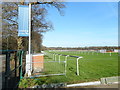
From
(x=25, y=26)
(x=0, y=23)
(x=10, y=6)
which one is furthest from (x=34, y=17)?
(x=25, y=26)

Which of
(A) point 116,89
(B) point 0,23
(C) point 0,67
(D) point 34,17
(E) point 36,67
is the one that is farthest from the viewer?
(D) point 34,17

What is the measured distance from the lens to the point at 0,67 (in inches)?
110

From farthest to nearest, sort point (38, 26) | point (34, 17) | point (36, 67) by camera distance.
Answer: point (38, 26)
point (34, 17)
point (36, 67)

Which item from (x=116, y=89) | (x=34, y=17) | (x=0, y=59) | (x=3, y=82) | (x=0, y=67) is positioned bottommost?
(x=116, y=89)

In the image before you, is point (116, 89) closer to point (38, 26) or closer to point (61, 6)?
point (61, 6)

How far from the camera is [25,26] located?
5461mm

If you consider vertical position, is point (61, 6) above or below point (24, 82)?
above

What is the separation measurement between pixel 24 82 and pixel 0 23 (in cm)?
868

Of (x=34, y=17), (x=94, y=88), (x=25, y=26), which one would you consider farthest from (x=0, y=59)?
(x=34, y=17)

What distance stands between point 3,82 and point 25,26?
10.9 ft

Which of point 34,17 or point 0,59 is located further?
point 34,17

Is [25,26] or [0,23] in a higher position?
[0,23]

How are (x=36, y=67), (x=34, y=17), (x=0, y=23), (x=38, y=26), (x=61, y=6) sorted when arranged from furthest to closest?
(x=38, y=26) → (x=34, y=17) → (x=0, y=23) → (x=61, y=6) → (x=36, y=67)

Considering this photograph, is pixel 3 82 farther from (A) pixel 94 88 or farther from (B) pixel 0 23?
(B) pixel 0 23
